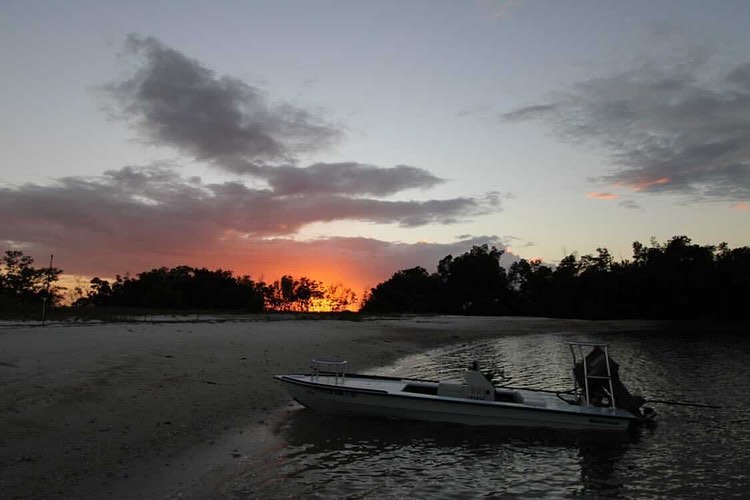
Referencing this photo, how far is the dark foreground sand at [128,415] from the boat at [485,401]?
1591mm

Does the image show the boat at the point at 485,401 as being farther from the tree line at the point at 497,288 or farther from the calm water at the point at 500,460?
the tree line at the point at 497,288

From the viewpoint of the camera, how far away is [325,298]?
461 ft

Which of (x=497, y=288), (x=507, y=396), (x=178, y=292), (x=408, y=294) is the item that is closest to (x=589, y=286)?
(x=497, y=288)

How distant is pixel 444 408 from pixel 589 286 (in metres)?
106

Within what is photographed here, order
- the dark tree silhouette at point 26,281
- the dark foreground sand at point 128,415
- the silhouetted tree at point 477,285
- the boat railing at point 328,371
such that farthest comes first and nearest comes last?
the silhouetted tree at point 477,285 → the dark tree silhouette at point 26,281 → the boat railing at point 328,371 → the dark foreground sand at point 128,415

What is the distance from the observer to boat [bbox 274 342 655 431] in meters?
12.5

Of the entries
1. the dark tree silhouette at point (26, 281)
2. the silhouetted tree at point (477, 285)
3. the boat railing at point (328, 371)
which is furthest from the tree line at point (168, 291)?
the boat railing at point (328, 371)

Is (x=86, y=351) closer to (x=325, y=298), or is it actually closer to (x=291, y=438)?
(x=291, y=438)

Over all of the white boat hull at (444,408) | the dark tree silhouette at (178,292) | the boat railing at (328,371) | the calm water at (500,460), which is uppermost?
the dark tree silhouette at (178,292)

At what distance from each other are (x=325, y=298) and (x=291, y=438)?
12978 cm

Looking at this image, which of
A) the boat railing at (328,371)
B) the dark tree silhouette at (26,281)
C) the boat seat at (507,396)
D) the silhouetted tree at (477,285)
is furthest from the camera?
the silhouetted tree at (477,285)

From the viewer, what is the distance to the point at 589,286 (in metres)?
109

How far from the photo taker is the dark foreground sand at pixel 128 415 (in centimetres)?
794

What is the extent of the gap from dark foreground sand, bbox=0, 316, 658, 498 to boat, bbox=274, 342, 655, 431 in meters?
1.59
